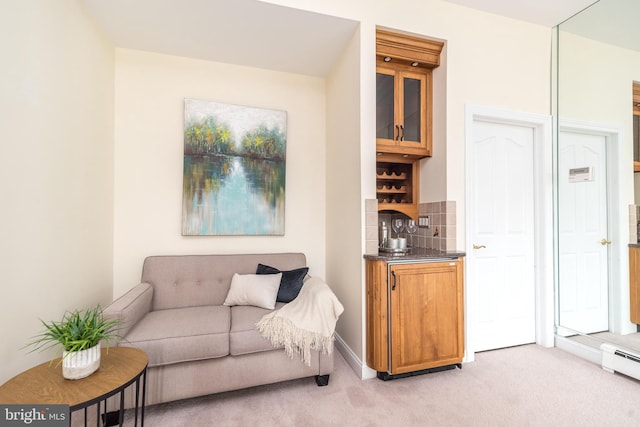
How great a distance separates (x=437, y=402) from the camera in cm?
181

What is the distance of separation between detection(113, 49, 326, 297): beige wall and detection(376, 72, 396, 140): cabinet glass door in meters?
0.94

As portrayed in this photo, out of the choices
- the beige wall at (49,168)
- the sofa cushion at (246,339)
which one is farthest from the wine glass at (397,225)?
the beige wall at (49,168)

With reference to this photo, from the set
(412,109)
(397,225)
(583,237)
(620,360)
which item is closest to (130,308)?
(397,225)

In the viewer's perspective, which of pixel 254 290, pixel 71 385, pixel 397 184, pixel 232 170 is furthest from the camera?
pixel 397 184

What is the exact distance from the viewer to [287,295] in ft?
7.55

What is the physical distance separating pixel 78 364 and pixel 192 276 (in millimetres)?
1231

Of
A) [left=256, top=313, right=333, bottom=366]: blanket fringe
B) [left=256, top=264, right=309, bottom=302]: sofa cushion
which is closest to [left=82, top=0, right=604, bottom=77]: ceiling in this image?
[left=256, top=264, right=309, bottom=302]: sofa cushion

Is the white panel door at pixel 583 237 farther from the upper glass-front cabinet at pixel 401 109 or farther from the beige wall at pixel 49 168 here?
Answer: the beige wall at pixel 49 168

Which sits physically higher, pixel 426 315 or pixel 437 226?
pixel 437 226

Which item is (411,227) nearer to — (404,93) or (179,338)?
(404,93)

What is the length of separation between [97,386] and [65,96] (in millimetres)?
1810

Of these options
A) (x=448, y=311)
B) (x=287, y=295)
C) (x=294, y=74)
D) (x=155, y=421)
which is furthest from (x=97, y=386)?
(x=294, y=74)

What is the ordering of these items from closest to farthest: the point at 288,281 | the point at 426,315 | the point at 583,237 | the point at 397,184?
the point at 426,315, the point at 288,281, the point at 583,237, the point at 397,184

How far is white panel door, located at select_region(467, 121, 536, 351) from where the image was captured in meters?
2.55
